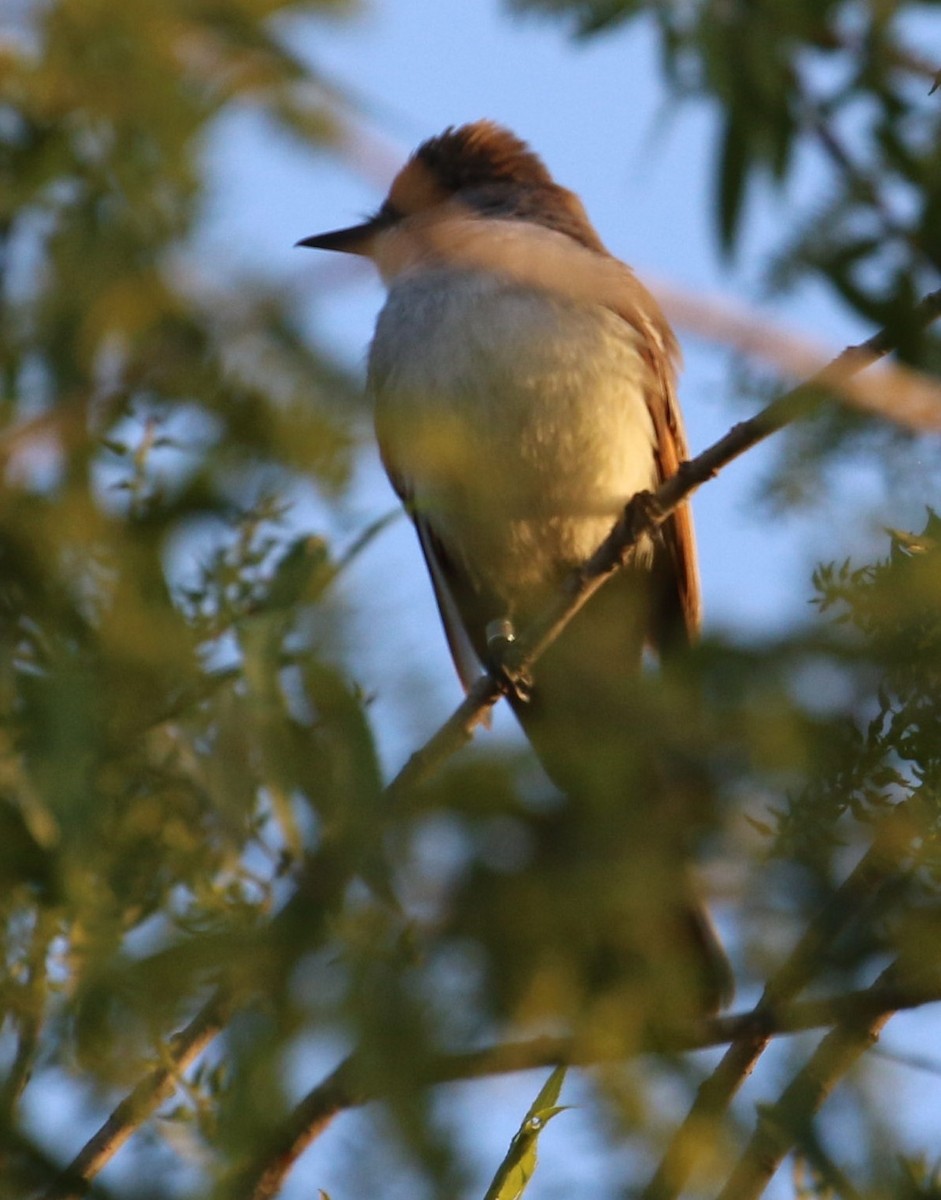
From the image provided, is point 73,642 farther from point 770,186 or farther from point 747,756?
point 770,186

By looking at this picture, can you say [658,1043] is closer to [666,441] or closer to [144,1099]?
[144,1099]

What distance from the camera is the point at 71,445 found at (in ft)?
4.50

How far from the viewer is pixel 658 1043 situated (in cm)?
115

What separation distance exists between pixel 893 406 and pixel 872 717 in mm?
539

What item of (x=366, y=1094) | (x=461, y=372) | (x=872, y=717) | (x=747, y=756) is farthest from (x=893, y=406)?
(x=461, y=372)

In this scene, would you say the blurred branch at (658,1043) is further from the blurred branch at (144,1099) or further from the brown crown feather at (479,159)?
the brown crown feather at (479,159)

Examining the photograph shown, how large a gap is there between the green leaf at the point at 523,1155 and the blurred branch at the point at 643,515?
50 centimetres

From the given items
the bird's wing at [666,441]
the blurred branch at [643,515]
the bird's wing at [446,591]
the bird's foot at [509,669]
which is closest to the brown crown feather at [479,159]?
the bird's wing at [666,441]

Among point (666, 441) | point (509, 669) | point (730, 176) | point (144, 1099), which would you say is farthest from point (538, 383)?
point (144, 1099)

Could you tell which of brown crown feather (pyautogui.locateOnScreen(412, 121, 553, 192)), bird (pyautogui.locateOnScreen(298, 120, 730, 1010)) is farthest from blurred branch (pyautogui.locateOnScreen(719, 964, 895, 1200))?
brown crown feather (pyautogui.locateOnScreen(412, 121, 553, 192))

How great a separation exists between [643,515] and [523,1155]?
66.4 inches

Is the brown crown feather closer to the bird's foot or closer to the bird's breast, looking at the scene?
the bird's breast

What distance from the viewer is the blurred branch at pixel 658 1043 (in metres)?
1.11

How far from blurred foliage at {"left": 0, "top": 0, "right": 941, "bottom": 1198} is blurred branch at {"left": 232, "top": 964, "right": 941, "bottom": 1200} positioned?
0.05ft
